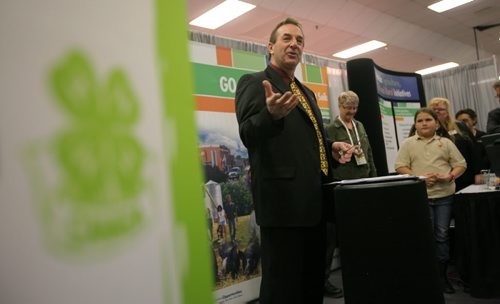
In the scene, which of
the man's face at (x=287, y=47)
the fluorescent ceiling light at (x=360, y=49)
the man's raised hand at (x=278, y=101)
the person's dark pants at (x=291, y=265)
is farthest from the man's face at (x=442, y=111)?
the fluorescent ceiling light at (x=360, y=49)

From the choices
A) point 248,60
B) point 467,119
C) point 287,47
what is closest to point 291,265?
point 287,47

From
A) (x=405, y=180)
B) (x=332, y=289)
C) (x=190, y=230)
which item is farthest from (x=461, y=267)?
(x=190, y=230)

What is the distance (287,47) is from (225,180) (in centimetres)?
139

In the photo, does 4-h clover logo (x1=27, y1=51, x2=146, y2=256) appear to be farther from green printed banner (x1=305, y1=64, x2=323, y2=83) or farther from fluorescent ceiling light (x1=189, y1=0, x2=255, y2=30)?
fluorescent ceiling light (x1=189, y1=0, x2=255, y2=30)

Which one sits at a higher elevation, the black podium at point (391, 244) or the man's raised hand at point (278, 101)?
the man's raised hand at point (278, 101)

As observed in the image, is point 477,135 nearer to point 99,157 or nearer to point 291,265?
point 291,265

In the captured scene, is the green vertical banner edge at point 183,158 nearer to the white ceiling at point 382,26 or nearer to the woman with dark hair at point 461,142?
the woman with dark hair at point 461,142

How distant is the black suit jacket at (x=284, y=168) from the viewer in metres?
1.41

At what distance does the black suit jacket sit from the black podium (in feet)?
A: 0.53

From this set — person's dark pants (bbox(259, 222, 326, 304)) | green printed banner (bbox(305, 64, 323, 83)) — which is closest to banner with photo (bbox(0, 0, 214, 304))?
person's dark pants (bbox(259, 222, 326, 304))

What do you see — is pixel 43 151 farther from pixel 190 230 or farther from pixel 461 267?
pixel 461 267

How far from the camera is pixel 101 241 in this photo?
0.42 meters

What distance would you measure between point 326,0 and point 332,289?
178 inches

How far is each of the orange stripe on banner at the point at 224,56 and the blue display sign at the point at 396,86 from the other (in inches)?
66.8
